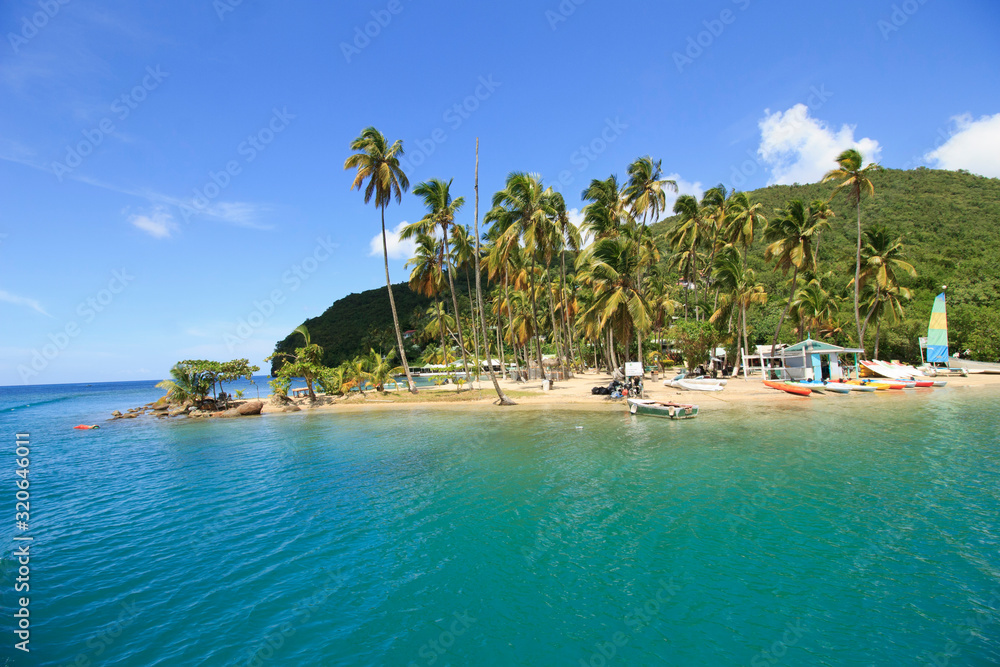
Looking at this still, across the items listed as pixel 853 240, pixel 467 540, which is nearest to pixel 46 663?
pixel 467 540

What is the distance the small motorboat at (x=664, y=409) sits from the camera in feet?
76.4

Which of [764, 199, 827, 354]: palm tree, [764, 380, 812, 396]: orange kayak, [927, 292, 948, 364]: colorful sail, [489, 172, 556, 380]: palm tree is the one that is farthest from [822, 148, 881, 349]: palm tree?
[489, 172, 556, 380]: palm tree

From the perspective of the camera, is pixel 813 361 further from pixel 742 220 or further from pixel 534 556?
pixel 534 556

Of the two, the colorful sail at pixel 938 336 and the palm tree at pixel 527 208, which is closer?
the palm tree at pixel 527 208

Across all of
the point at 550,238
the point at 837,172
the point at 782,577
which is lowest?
the point at 782,577

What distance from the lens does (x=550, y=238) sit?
112ft

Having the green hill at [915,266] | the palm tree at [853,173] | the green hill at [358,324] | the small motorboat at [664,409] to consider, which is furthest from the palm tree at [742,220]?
the green hill at [358,324]

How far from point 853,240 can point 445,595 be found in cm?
7816

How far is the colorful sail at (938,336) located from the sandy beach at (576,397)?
8.58ft

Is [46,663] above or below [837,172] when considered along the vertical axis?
below

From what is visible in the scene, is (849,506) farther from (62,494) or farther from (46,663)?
(62,494)

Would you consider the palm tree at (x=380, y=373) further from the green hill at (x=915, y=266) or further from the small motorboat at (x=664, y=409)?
the green hill at (x=915, y=266)

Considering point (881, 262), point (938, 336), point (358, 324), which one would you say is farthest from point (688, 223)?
point (358, 324)

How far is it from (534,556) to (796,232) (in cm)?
3949
